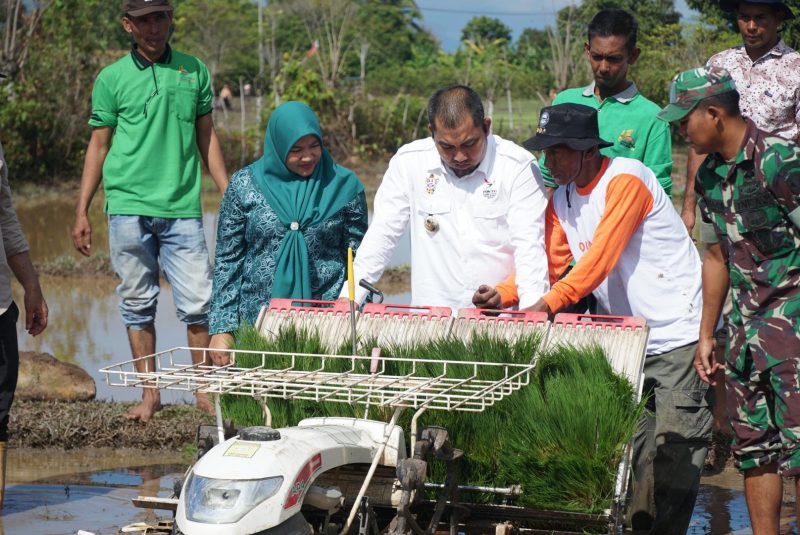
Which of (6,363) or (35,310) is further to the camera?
(35,310)

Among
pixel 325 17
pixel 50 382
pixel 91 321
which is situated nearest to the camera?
pixel 50 382

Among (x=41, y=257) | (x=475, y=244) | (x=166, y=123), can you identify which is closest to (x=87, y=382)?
(x=166, y=123)

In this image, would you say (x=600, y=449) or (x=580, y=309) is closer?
(x=600, y=449)

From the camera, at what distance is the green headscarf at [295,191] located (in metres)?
5.95

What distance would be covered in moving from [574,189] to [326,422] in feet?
5.46

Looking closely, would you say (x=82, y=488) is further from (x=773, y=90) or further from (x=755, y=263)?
(x=773, y=90)

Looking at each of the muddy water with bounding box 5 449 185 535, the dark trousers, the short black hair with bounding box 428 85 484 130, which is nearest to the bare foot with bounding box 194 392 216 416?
the muddy water with bounding box 5 449 185 535

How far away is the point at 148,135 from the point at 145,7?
0.74m

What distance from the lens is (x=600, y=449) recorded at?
4246 millimetres

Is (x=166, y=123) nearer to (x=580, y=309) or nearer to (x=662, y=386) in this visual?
(x=580, y=309)

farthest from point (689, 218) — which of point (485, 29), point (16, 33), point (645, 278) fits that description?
point (485, 29)

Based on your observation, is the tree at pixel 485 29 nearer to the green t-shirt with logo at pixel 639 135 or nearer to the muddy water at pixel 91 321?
the muddy water at pixel 91 321

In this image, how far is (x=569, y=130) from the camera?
5.06 metres

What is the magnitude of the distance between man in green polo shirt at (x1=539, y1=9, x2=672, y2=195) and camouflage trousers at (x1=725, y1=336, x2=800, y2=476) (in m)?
1.75
